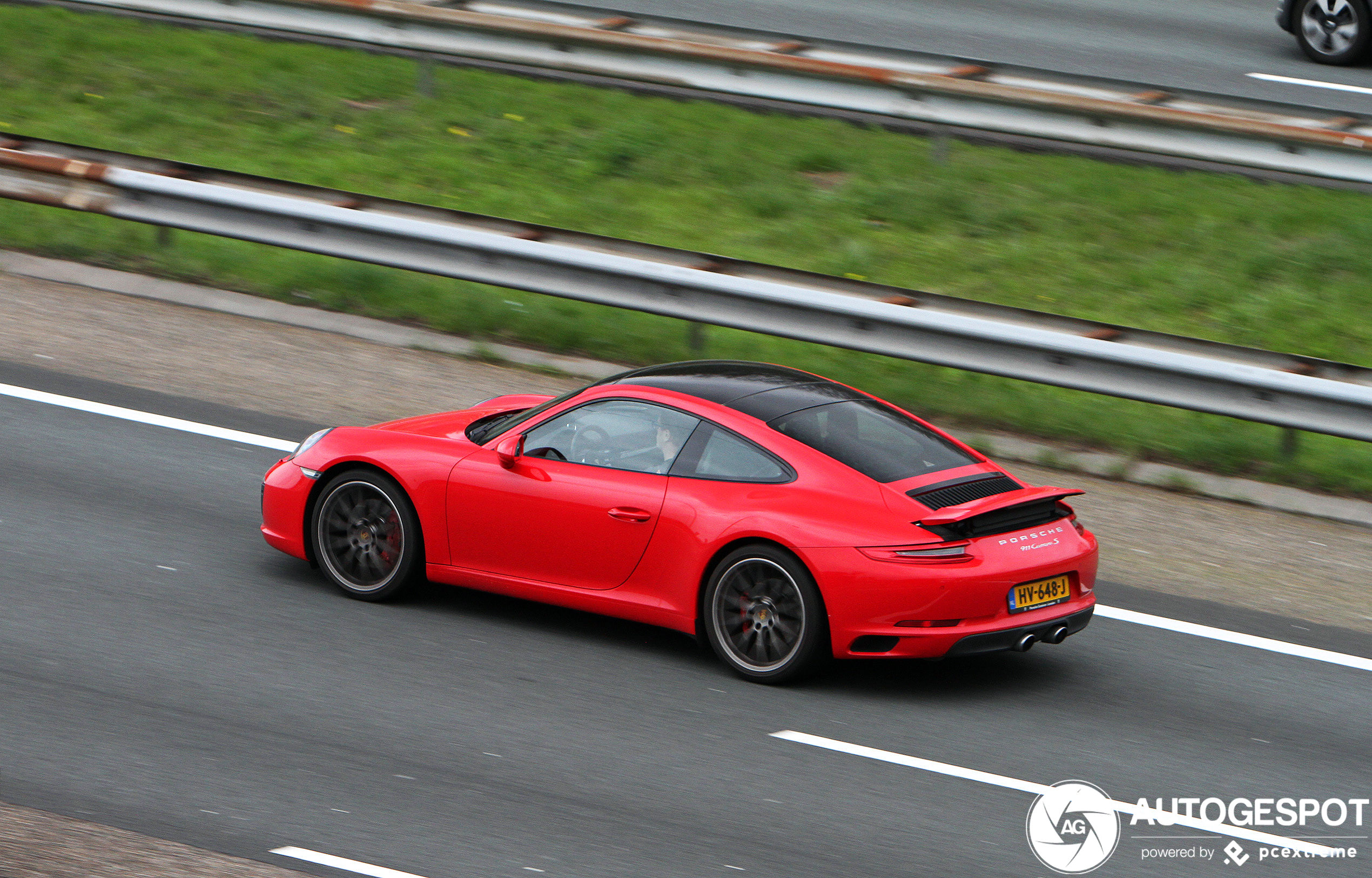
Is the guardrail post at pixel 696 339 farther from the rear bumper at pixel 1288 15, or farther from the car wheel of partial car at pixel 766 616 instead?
the rear bumper at pixel 1288 15

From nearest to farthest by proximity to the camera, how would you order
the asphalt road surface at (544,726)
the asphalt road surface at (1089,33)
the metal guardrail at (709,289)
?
1. the asphalt road surface at (544,726)
2. the metal guardrail at (709,289)
3. the asphalt road surface at (1089,33)

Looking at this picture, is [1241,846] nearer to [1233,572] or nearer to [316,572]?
[1233,572]

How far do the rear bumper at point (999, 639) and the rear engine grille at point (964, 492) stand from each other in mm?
610

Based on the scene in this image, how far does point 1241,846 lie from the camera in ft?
20.9

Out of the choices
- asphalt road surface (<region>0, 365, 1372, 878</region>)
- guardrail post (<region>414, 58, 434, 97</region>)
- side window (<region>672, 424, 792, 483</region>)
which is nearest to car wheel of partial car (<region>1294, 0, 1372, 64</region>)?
guardrail post (<region>414, 58, 434, 97</region>)

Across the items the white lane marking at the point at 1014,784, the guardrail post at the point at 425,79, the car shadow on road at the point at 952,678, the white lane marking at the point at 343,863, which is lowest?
the white lane marking at the point at 343,863

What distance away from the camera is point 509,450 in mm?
8164

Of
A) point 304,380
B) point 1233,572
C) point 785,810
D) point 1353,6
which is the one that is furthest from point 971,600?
point 1353,6

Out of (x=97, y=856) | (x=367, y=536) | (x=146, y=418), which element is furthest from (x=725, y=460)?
(x=146, y=418)

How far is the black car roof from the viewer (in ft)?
26.2

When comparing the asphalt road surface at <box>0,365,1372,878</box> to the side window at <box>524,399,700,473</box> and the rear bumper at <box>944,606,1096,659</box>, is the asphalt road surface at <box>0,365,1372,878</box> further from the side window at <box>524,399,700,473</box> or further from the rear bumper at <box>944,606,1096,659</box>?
the side window at <box>524,399,700,473</box>

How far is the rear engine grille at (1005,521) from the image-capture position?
739cm

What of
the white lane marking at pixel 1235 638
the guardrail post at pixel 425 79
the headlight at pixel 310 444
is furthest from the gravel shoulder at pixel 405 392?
the guardrail post at pixel 425 79
